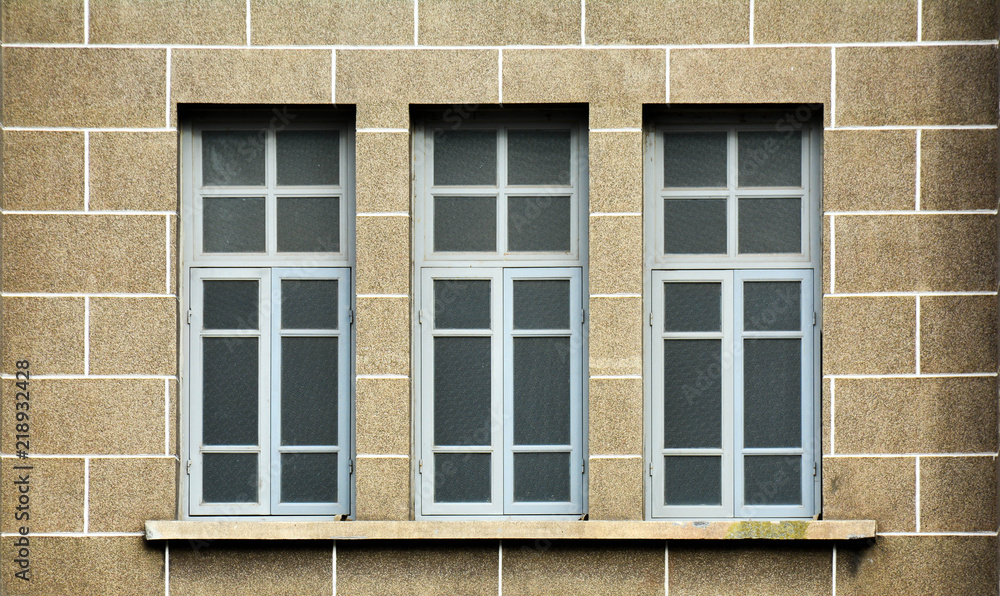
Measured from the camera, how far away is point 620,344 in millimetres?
7934

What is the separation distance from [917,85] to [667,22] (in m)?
1.83

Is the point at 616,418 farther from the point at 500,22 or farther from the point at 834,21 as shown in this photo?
the point at 834,21

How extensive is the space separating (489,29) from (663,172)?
5.41 feet

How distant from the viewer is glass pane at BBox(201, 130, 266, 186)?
827cm

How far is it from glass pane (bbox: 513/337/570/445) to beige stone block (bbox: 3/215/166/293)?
2678 mm

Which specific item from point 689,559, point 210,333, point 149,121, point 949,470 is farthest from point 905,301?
point 149,121

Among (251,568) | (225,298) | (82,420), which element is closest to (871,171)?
(225,298)

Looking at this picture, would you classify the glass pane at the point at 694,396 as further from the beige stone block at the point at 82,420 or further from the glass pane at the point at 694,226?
the beige stone block at the point at 82,420

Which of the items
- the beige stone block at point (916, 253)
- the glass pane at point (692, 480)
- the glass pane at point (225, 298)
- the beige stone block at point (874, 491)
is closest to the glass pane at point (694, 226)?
the beige stone block at point (916, 253)

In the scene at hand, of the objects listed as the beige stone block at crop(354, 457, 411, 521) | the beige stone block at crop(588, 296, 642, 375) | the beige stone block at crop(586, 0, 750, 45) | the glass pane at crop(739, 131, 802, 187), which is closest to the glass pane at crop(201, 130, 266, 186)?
the beige stone block at crop(354, 457, 411, 521)

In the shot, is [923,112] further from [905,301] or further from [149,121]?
[149,121]

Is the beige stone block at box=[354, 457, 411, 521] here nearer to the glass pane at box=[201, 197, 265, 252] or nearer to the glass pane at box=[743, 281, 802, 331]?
the glass pane at box=[201, 197, 265, 252]

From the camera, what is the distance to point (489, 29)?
8008 millimetres

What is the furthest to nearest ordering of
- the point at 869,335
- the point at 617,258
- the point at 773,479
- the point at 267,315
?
the point at 267,315 < the point at 773,479 < the point at 617,258 < the point at 869,335
